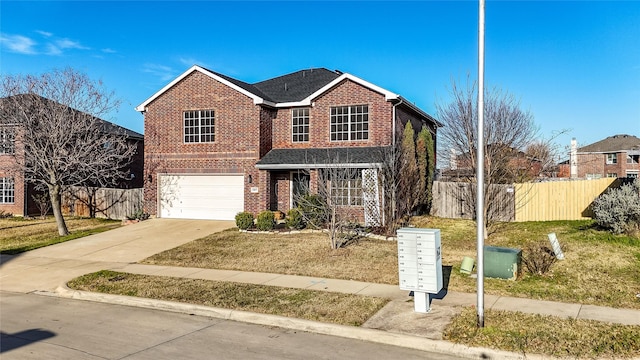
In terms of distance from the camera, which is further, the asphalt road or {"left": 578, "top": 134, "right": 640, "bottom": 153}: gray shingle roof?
{"left": 578, "top": 134, "right": 640, "bottom": 153}: gray shingle roof

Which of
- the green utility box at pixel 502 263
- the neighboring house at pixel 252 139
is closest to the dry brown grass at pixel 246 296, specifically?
the green utility box at pixel 502 263

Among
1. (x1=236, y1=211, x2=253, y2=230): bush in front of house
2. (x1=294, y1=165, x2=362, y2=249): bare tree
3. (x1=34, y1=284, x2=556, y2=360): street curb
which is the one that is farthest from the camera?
(x1=236, y1=211, x2=253, y2=230): bush in front of house

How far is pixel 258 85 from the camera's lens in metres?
24.6

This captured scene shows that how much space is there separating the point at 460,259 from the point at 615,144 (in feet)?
167

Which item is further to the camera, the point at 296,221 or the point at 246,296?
the point at 296,221

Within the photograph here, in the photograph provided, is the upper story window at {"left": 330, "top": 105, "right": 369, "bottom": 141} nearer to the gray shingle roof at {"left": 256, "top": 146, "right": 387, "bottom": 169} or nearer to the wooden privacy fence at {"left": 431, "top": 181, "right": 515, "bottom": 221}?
the gray shingle roof at {"left": 256, "top": 146, "right": 387, "bottom": 169}

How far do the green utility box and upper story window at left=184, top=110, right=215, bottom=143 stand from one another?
1441cm

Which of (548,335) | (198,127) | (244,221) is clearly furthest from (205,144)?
(548,335)

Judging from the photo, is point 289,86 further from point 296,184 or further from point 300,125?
point 296,184

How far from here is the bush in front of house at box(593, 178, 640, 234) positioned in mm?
12867

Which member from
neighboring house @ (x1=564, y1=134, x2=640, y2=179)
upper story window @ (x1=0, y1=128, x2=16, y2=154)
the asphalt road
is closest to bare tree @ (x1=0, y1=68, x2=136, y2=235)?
upper story window @ (x1=0, y1=128, x2=16, y2=154)

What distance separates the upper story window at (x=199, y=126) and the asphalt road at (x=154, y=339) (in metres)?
13.3

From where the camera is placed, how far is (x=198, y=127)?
2102 cm

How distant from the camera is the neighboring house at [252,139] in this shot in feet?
62.1
